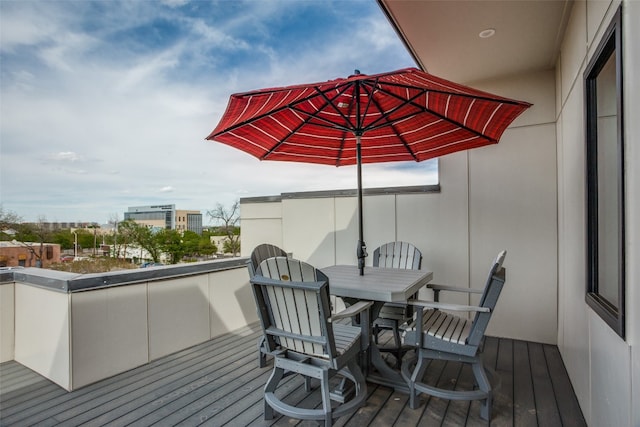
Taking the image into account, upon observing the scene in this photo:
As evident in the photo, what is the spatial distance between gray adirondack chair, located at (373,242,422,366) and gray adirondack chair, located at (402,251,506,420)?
1.79 ft

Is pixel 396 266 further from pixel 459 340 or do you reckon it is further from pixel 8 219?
pixel 8 219

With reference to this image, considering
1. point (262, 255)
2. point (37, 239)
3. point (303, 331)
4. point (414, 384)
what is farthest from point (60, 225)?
point (414, 384)

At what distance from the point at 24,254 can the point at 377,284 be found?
4079 mm

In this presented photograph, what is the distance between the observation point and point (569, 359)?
8.79ft

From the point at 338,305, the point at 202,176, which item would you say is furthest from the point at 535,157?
the point at 202,176

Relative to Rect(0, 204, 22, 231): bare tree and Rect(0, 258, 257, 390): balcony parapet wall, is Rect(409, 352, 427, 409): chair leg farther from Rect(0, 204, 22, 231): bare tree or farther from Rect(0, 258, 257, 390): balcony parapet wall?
Rect(0, 204, 22, 231): bare tree

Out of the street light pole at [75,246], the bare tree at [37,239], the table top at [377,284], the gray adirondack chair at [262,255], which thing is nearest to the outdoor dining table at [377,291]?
the table top at [377,284]

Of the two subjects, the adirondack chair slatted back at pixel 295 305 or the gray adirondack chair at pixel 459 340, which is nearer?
the adirondack chair slatted back at pixel 295 305

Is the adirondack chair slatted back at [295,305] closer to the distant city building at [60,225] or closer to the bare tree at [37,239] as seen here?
the bare tree at [37,239]

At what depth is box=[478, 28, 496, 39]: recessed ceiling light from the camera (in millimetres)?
2941

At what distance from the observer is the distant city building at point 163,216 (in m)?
11.0

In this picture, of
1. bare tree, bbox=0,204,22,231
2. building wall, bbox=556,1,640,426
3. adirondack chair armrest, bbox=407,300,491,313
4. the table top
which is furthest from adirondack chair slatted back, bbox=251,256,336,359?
bare tree, bbox=0,204,22,231

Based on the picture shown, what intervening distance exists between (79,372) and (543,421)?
3228 millimetres

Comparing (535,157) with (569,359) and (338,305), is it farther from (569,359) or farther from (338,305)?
(338,305)
